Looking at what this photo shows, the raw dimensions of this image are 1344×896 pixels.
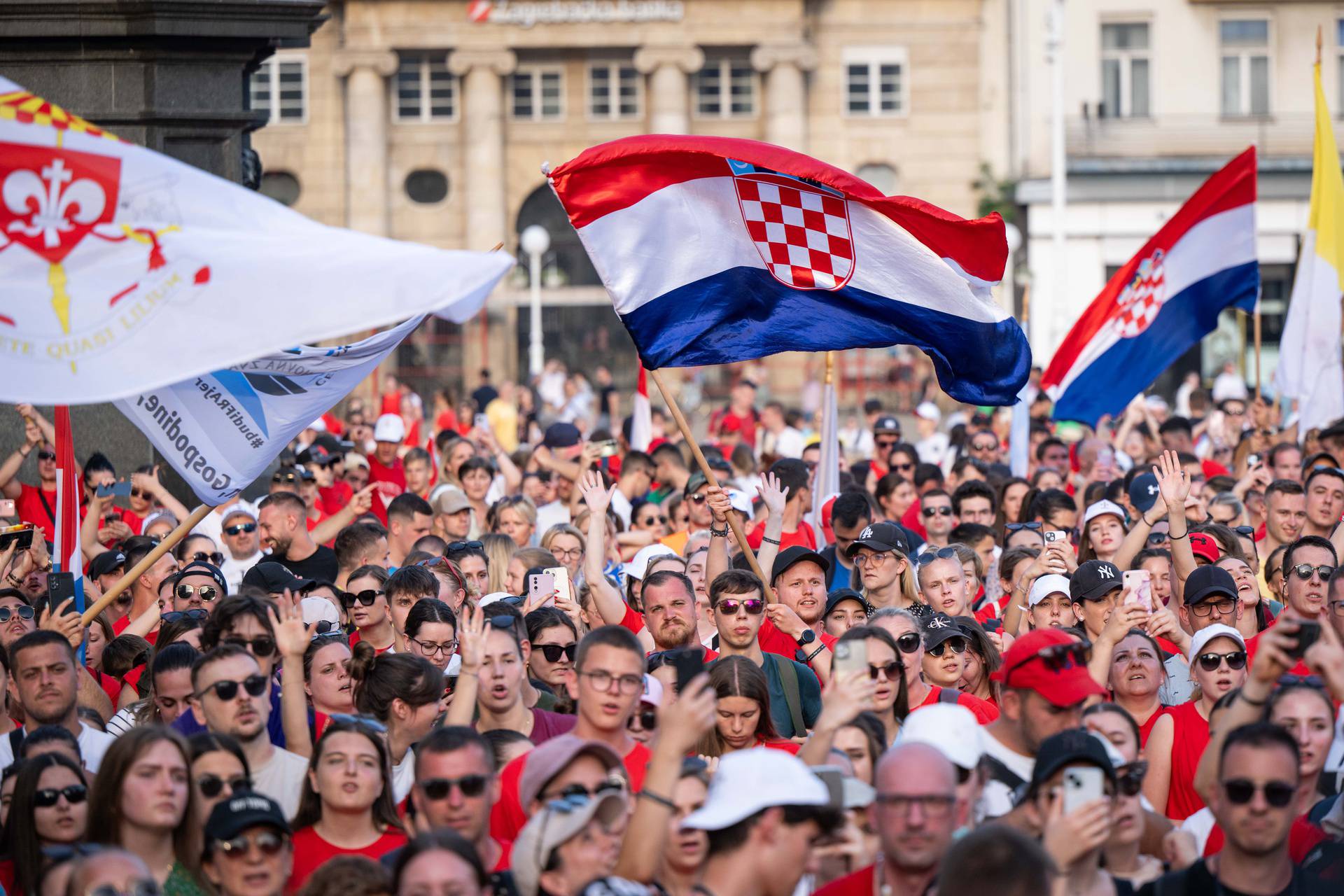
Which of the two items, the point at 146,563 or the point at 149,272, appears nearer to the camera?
the point at 149,272

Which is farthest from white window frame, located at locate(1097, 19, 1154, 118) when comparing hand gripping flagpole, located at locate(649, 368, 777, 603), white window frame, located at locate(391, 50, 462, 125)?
hand gripping flagpole, located at locate(649, 368, 777, 603)

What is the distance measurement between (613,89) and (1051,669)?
3716cm

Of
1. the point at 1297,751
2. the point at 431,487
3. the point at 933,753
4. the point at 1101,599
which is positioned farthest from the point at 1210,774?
the point at 431,487

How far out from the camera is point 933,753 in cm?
509

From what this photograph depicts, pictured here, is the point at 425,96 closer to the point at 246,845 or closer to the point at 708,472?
the point at 708,472

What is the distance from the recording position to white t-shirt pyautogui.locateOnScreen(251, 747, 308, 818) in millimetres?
6328

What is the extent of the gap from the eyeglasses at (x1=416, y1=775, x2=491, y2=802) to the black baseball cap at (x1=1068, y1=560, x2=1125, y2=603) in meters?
3.69

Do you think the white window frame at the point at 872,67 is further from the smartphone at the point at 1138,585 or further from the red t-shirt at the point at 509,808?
the red t-shirt at the point at 509,808

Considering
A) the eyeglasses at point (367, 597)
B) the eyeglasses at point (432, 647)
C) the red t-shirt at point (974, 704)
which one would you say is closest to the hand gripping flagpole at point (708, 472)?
the red t-shirt at point (974, 704)

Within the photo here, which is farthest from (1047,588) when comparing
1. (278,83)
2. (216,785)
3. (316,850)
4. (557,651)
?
(278,83)

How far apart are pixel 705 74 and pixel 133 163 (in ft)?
120

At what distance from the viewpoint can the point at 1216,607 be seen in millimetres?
8383

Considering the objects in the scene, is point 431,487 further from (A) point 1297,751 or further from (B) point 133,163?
(A) point 1297,751

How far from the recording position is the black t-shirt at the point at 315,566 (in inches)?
410
